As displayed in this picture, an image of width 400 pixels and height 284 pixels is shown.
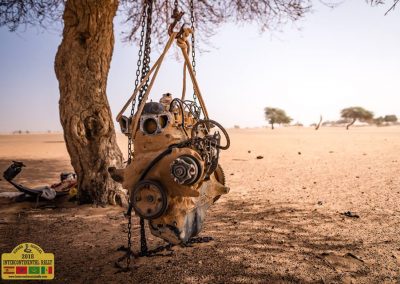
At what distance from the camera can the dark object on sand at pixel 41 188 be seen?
6465mm

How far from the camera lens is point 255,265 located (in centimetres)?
390

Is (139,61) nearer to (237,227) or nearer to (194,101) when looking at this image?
(194,101)

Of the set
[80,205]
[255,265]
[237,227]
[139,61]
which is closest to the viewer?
[139,61]

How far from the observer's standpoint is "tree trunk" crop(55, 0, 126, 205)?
6465 millimetres

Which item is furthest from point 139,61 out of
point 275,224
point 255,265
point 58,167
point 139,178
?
point 58,167

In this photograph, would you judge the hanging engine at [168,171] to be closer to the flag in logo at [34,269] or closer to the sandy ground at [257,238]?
the sandy ground at [257,238]

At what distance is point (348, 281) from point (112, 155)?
5.07 m

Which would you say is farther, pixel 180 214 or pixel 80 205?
pixel 80 205

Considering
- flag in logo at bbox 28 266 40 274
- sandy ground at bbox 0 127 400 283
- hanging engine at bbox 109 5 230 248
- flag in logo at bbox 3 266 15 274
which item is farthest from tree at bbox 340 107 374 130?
flag in logo at bbox 3 266 15 274

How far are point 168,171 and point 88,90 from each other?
14.3 ft

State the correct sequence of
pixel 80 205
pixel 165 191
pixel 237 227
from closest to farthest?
pixel 165 191 → pixel 237 227 → pixel 80 205

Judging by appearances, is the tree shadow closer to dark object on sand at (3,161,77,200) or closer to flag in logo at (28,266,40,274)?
dark object on sand at (3,161,77,200)

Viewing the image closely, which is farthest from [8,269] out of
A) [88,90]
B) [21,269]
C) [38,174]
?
[38,174]

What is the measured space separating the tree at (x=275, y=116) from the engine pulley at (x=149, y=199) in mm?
74133
